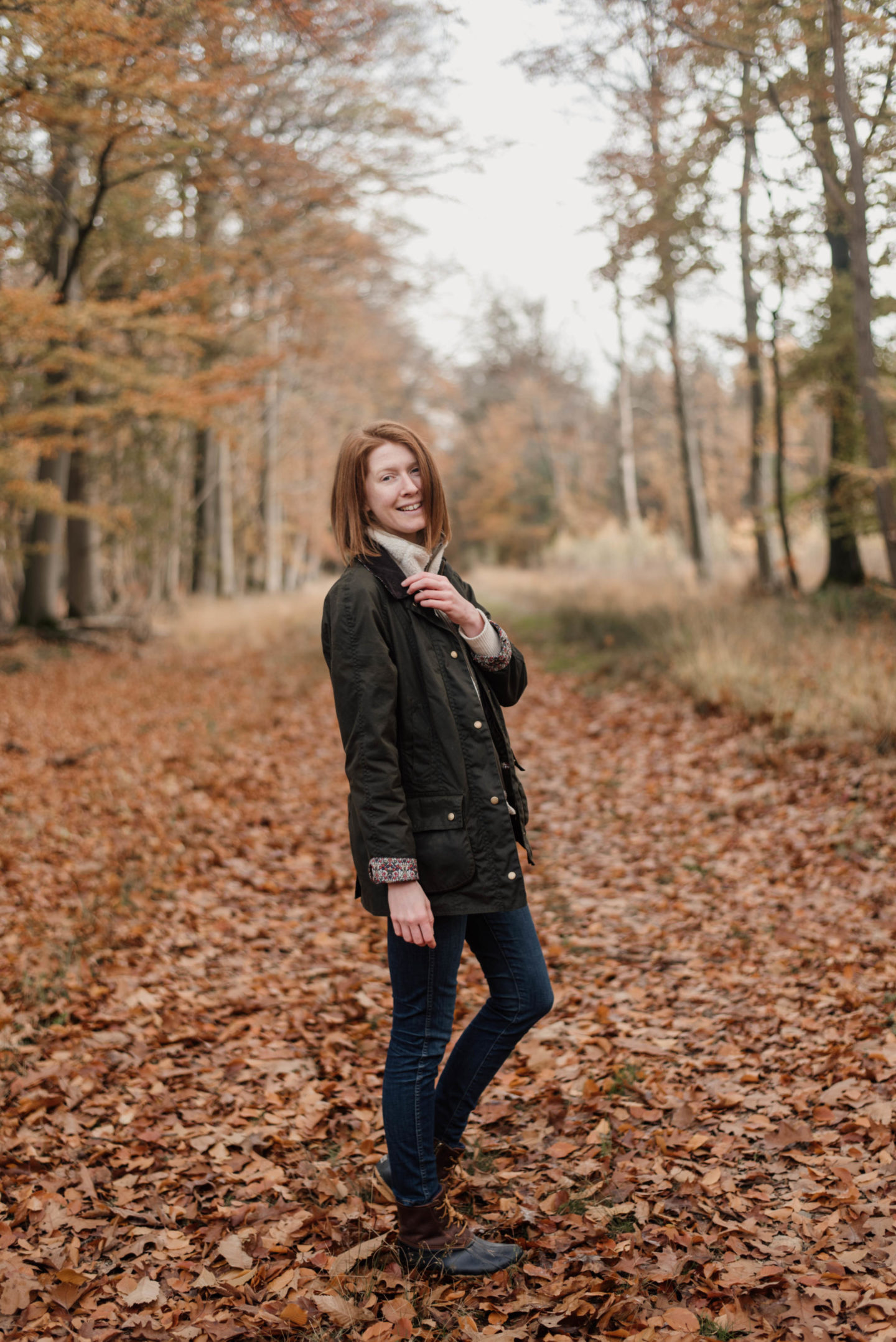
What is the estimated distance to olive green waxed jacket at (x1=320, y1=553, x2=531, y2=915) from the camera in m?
2.46

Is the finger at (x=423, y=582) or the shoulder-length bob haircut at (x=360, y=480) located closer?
the finger at (x=423, y=582)

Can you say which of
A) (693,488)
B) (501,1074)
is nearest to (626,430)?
(693,488)

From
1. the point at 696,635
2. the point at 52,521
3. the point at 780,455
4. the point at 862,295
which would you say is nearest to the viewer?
the point at 862,295

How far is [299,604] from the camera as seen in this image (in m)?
21.2

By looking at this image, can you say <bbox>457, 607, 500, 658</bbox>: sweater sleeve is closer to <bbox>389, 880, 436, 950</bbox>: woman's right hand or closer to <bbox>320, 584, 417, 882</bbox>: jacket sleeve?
<bbox>320, 584, 417, 882</bbox>: jacket sleeve

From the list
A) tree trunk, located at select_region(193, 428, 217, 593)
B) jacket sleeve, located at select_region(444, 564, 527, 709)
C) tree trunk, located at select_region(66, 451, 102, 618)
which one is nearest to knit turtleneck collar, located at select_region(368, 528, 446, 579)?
jacket sleeve, located at select_region(444, 564, 527, 709)

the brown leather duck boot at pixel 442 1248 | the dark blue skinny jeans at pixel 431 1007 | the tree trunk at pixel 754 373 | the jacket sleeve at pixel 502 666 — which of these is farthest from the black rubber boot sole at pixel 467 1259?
the tree trunk at pixel 754 373

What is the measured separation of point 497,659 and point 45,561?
13.0 m

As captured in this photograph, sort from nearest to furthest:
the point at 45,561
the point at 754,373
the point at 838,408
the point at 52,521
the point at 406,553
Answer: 1. the point at 406,553
2. the point at 838,408
3. the point at 754,373
4. the point at 52,521
5. the point at 45,561

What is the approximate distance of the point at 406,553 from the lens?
266 cm

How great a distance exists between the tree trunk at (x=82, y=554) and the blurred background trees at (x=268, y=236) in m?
0.05

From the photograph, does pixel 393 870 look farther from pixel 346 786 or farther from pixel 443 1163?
pixel 346 786

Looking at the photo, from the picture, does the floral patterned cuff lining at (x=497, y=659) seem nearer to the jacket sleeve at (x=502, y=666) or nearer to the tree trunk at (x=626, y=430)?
the jacket sleeve at (x=502, y=666)

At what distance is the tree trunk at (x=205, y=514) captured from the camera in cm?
1891
